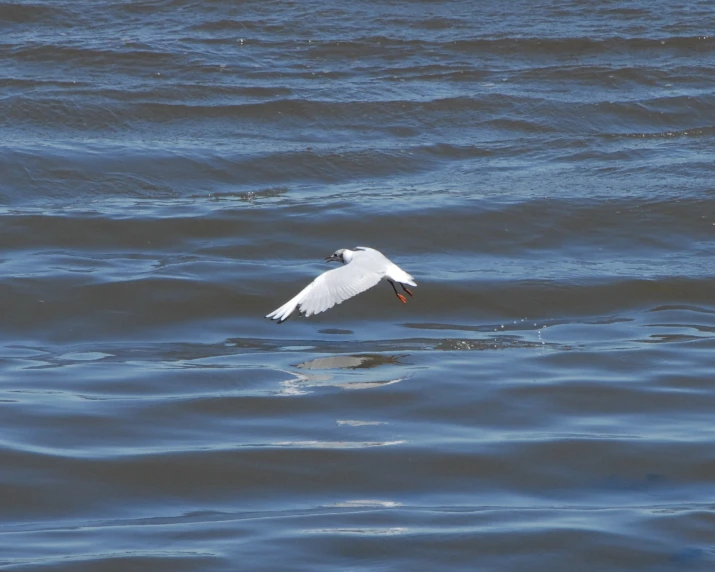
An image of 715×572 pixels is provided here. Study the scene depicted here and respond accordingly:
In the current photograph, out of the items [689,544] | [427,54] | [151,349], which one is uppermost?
[427,54]

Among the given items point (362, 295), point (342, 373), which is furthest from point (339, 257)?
point (342, 373)

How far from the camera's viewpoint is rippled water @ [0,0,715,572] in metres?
5.14

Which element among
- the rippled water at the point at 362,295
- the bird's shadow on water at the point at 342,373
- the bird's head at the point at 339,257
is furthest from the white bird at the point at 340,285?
the bird's head at the point at 339,257

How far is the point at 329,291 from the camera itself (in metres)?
7.81

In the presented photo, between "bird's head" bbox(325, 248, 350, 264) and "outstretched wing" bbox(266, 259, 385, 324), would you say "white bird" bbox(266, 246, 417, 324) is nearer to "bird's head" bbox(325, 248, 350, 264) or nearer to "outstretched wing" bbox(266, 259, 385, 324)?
"outstretched wing" bbox(266, 259, 385, 324)

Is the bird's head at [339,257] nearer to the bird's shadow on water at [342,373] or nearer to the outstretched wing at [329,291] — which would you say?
the outstretched wing at [329,291]

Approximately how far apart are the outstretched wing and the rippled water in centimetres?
26

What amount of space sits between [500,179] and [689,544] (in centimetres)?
715

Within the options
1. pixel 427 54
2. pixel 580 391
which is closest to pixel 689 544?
pixel 580 391

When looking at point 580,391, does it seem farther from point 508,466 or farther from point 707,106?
point 707,106

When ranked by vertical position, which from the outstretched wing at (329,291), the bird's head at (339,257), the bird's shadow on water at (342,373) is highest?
the bird's head at (339,257)

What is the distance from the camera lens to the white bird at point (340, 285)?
7.69 metres

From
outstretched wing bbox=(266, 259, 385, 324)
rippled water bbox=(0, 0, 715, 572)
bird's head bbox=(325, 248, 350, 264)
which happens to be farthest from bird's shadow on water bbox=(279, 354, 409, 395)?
bird's head bbox=(325, 248, 350, 264)

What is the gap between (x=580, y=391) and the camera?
21.8 ft
